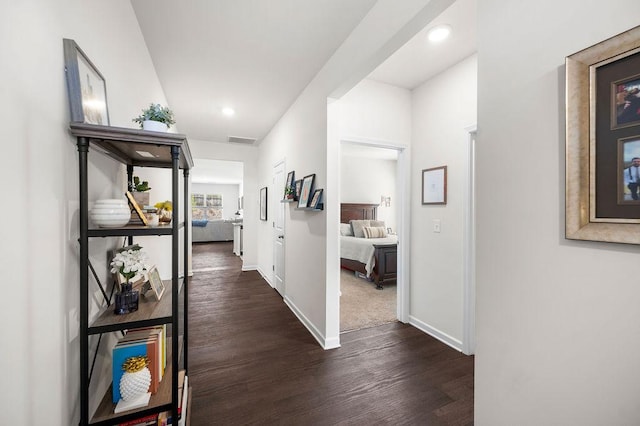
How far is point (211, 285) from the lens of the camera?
4582 mm

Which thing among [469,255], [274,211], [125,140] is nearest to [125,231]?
[125,140]

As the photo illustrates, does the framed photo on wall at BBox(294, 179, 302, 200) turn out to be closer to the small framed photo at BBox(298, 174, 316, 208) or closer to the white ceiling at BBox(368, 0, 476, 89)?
the small framed photo at BBox(298, 174, 316, 208)

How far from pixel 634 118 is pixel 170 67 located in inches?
131

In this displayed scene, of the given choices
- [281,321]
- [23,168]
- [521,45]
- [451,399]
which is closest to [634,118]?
[521,45]

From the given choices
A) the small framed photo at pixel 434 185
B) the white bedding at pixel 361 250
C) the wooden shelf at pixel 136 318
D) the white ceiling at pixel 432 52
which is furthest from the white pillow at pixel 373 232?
the wooden shelf at pixel 136 318

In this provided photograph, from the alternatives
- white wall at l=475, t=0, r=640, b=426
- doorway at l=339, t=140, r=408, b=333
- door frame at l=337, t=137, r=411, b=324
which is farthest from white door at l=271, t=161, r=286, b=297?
white wall at l=475, t=0, r=640, b=426

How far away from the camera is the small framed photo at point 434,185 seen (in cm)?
267

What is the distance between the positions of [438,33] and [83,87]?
7.72 ft

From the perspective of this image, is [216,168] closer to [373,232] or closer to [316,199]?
[373,232]

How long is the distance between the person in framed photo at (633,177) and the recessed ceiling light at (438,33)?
1.83m

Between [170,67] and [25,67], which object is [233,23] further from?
[25,67]

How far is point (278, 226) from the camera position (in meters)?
4.36

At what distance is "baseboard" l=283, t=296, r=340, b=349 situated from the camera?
2531 millimetres

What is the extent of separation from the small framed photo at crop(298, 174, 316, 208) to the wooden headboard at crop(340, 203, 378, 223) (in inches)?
164
